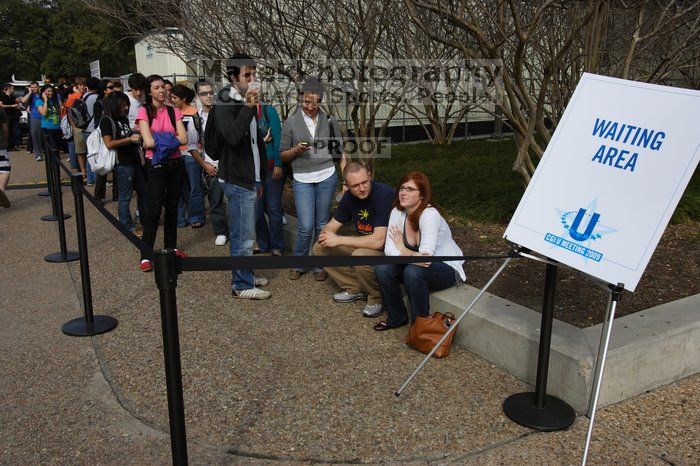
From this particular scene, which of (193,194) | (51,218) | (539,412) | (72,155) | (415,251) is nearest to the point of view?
(539,412)

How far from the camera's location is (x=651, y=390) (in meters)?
3.75

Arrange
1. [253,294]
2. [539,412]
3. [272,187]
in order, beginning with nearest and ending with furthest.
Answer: [539,412] < [253,294] < [272,187]

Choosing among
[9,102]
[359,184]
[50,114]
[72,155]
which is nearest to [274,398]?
[359,184]

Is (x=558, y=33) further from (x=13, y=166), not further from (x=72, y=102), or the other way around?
(x=13, y=166)

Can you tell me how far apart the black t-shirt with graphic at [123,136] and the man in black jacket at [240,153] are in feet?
8.30

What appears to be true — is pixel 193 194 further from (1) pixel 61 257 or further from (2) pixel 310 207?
(2) pixel 310 207

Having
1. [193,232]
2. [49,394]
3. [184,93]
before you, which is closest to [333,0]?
[184,93]

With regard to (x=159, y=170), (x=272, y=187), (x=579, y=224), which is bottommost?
(x=272, y=187)

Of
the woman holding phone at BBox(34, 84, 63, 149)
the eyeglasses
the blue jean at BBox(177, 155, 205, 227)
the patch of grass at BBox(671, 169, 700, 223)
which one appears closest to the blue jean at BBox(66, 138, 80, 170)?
the woman holding phone at BBox(34, 84, 63, 149)

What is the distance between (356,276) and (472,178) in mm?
4659

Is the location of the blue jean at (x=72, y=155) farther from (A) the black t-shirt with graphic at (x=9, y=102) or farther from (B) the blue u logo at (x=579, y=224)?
(B) the blue u logo at (x=579, y=224)

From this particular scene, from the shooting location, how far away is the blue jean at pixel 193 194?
26.5 ft

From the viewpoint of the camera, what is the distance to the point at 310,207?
19.3 ft

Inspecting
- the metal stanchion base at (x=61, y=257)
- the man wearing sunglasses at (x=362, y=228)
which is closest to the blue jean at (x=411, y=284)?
the man wearing sunglasses at (x=362, y=228)
